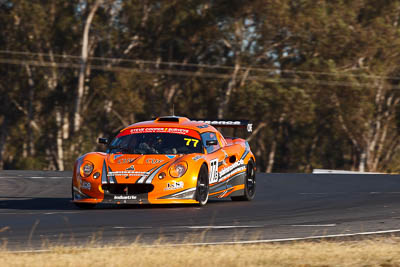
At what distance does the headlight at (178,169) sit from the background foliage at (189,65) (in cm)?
3392

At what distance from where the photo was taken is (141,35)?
52.3 metres

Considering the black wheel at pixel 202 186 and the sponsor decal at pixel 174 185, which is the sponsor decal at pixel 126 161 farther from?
the black wheel at pixel 202 186

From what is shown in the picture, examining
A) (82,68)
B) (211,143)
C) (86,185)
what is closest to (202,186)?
(211,143)

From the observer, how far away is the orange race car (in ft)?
42.1

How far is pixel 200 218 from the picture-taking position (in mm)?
11664

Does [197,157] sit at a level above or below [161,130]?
below

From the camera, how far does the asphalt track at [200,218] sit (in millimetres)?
9570

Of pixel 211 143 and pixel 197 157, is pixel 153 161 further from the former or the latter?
pixel 211 143

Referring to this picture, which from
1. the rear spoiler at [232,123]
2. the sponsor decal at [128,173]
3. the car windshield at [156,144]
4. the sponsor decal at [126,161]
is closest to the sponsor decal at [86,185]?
the sponsor decal at [128,173]

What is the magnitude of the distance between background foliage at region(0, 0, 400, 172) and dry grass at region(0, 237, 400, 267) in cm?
3847

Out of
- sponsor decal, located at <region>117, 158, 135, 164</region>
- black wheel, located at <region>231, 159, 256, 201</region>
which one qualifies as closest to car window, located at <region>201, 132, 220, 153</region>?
black wheel, located at <region>231, 159, 256, 201</region>

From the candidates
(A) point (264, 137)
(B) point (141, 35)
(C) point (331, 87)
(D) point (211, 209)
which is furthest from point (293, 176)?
(A) point (264, 137)

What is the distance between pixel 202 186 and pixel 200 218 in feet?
5.99

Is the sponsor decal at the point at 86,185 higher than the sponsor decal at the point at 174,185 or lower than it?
lower
